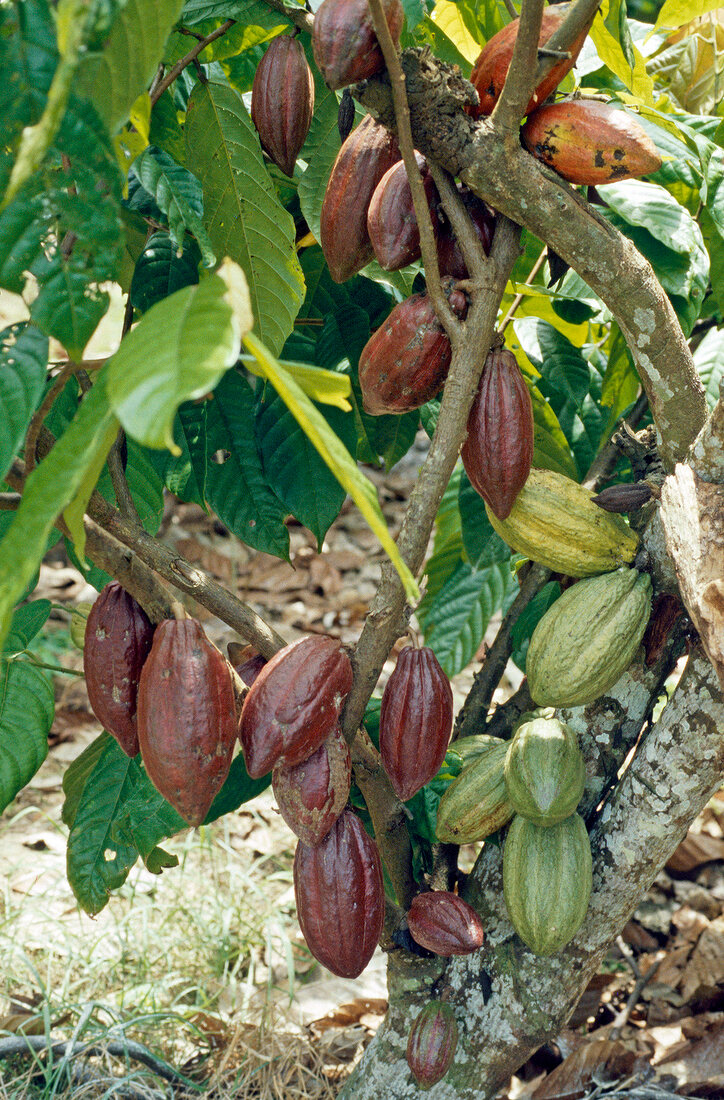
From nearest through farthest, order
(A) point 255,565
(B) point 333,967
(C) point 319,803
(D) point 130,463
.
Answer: (C) point 319,803 → (B) point 333,967 → (D) point 130,463 → (A) point 255,565

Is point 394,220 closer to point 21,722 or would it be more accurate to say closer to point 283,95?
point 283,95

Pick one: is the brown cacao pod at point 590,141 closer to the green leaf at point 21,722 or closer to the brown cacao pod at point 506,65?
the brown cacao pod at point 506,65

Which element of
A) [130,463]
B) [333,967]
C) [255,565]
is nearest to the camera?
[333,967]

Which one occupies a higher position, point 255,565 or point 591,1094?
point 591,1094

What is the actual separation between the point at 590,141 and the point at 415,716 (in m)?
0.49

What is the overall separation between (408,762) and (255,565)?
250 centimetres

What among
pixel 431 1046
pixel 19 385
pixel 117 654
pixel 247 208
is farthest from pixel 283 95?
pixel 431 1046

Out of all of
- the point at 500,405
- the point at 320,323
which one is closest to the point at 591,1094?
the point at 500,405

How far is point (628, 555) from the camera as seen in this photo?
0.93 metres

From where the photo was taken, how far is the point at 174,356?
0.44 metres

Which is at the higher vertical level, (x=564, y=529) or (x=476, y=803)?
(x=564, y=529)

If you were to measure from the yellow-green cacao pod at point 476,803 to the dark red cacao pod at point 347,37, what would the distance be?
0.67 meters

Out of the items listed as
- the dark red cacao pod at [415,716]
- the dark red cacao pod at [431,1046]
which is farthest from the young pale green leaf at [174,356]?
the dark red cacao pod at [431,1046]

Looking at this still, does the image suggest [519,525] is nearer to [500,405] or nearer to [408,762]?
[500,405]
